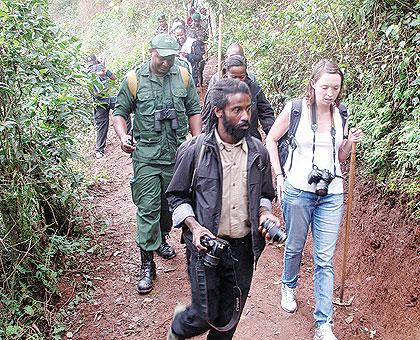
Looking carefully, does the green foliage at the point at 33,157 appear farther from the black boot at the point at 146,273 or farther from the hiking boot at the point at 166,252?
the hiking boot at the point at 166,252

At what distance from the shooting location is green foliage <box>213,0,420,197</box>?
16.5 feet

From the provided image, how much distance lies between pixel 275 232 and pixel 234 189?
0.38 meters

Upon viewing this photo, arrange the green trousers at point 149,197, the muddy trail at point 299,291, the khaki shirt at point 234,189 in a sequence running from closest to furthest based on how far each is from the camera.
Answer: the khaki shirt at point 234,189
the muddy trail at point 299,291
the green trousers at point 149,197

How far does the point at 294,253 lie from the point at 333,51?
4.06 m

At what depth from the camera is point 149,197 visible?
187 inches

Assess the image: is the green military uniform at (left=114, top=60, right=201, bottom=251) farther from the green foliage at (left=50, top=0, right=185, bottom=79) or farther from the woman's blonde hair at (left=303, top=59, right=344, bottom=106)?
the green foliage at (left=50, top=0, right=185, bottom=79)

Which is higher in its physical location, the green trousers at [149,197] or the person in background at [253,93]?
the person in background at [253,93]

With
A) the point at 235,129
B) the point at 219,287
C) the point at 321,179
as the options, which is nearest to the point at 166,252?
the point at 219,287

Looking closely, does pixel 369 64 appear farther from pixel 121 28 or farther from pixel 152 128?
pixel 121 28

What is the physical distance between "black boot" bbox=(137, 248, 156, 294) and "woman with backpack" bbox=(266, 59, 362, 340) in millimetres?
1568

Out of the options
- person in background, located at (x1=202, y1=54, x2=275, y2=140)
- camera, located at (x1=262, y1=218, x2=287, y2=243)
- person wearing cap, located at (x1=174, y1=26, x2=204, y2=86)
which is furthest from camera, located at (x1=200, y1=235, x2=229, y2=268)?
person wearing cap, located at (x1=174, y1=26, x2=204, y2=86)

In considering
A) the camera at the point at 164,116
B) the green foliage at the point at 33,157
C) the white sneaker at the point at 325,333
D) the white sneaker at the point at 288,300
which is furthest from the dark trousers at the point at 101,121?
the white sneaker at the point at 325,333

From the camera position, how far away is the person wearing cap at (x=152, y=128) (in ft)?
15.2

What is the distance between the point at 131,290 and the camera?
495 centimetres
